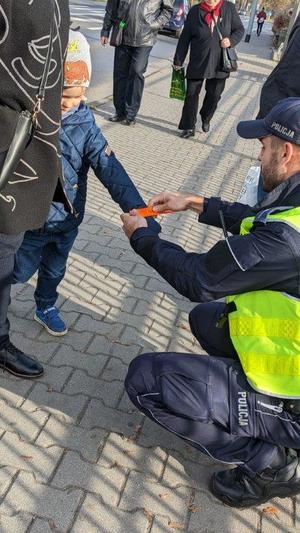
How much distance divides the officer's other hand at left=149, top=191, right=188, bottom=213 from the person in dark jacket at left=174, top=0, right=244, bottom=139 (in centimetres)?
497

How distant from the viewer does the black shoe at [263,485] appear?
6.98 feet

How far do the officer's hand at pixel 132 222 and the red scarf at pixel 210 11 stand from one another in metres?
5.28

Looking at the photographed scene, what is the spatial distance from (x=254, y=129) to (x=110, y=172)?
707 millimetres

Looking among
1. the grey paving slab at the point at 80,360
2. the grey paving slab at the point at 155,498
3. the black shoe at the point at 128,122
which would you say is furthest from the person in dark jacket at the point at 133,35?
the grey paving slab at the point at 155,498

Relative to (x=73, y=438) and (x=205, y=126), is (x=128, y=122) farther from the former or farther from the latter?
(x=73, y=438)

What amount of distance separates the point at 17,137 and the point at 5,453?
1366 mm

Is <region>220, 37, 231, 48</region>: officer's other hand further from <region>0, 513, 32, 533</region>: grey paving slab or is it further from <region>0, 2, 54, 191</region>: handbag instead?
<region>0, 513, 32, 533</region>: grey paving slab

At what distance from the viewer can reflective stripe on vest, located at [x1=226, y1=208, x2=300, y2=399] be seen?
191cm

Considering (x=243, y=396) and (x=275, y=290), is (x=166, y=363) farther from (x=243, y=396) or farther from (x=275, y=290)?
(x=275, y=290)

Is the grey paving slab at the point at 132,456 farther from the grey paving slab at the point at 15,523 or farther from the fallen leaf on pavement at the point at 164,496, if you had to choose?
the grey paving slab at the point at 15,523

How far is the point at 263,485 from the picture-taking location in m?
2.13

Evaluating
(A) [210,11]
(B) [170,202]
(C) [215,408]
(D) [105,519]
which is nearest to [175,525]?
(D) [105,519]

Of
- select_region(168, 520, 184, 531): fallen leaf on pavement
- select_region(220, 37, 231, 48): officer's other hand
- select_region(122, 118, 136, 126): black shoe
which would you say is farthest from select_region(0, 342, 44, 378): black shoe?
select_region(122, 118, 136, 126): black shoe

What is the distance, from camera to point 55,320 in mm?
2992
